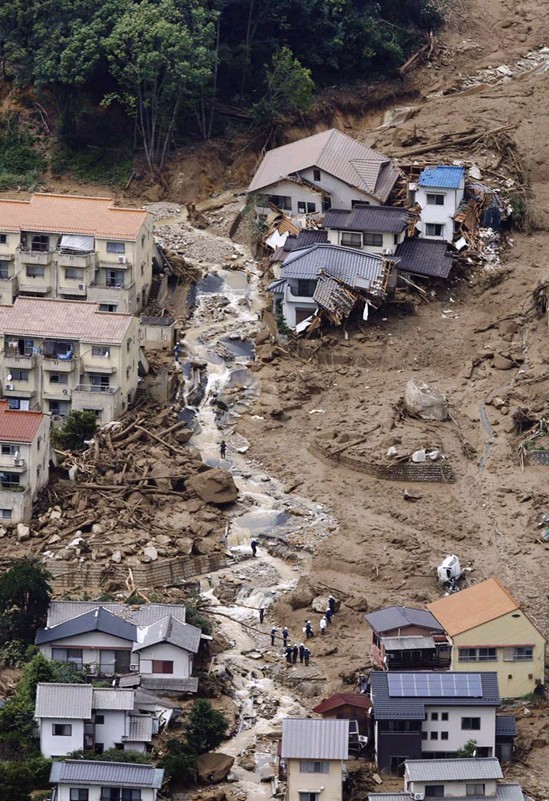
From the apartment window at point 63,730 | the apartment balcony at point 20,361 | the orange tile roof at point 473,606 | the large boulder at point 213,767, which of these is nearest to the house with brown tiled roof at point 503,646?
the orange tile roof at point 473,606

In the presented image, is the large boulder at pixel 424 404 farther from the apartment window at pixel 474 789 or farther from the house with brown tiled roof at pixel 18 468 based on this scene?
the apartment window at pixel 474 789

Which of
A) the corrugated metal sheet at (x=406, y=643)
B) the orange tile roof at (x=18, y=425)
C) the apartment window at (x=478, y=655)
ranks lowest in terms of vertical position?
the apartment window at (x=478, y=655)

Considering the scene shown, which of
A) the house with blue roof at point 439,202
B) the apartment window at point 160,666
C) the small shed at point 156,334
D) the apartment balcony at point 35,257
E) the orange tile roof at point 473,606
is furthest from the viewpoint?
the house with blue roof at point 439,202

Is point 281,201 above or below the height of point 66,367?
above

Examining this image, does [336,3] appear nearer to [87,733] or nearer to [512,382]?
[512,382]

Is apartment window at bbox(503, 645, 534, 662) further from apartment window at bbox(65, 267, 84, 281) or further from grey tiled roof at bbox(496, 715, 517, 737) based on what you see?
apartment window at bbox(65, 267, 84, 281)

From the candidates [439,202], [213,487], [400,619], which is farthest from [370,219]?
[400,619]

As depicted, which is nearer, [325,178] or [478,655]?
[478,655]

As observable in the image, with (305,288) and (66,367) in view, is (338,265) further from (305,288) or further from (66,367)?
(66,367)

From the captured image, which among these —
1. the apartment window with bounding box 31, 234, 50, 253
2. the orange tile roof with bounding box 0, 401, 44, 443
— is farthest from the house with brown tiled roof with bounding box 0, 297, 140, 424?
the apartment window with bounding box 31, 234, 50, 253
